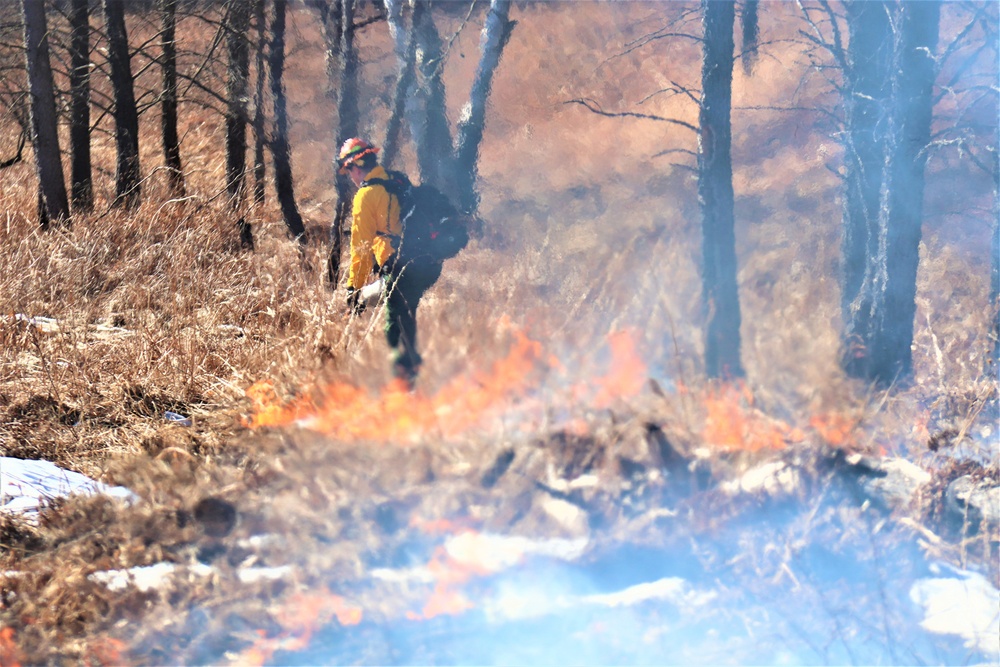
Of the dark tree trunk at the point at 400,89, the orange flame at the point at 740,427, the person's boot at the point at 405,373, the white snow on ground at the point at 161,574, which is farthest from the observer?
the dark tree trunk at the point at 400,89

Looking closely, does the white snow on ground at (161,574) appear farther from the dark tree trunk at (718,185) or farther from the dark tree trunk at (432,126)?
the dark tree trunk at (432,126)

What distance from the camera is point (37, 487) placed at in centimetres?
399

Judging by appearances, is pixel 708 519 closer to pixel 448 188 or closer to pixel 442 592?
pixel 442 592

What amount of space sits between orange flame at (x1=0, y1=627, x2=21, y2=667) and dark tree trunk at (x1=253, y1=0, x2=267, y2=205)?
487cm

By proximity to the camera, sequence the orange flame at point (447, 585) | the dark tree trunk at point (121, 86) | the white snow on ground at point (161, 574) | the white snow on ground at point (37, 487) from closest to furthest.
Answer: the orange flame at point (447, 585)
the white snow on ground at point (161, 574)
the white snow on ground at point (37, 487)
the dark tree trunk at point (121, 86)

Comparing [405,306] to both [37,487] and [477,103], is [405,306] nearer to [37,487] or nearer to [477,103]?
[37,487]

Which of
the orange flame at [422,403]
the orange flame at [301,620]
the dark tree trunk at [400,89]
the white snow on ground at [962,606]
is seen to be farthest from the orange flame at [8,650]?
the dark tree trunk at [400,89]

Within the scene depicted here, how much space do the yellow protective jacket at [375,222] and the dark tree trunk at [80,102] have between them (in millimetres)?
5198

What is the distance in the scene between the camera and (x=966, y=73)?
6.30m

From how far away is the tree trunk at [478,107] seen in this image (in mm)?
6828

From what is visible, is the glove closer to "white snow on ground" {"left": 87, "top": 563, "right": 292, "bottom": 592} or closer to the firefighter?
the firefighter

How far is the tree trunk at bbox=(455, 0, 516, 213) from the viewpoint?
22.4ft

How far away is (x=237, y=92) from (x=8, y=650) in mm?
5848

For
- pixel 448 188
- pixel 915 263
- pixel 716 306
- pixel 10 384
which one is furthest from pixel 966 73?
pixel 10 384
